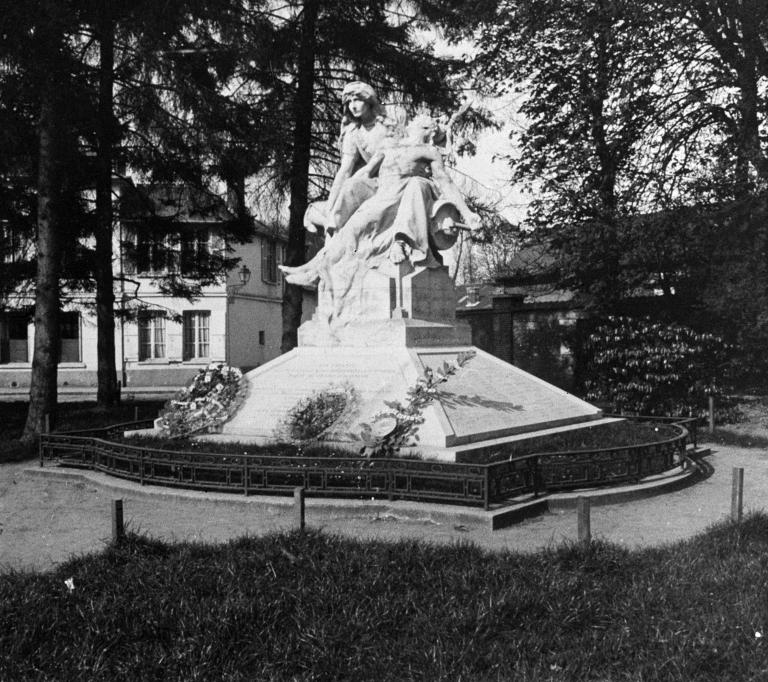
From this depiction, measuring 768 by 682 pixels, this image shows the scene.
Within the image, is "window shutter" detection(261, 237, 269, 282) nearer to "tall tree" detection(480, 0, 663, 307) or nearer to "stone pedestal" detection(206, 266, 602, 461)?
"tall tree" detection(480, 0, 663, 307)

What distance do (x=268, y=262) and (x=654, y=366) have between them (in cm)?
2138

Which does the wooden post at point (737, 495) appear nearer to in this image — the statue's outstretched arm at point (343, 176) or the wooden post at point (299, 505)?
the wooden post at point (299, 505)

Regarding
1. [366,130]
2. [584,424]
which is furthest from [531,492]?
[366,130]

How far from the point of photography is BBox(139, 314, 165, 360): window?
30422 millimetres

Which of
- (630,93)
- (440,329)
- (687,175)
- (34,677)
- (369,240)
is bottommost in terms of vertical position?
(34,677)

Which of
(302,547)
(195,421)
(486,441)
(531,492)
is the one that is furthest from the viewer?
(195,421)

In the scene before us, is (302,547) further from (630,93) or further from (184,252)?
(630,93)

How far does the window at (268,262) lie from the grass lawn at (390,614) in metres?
28.7

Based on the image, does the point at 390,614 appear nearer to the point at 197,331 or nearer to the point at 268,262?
the point at 197,331

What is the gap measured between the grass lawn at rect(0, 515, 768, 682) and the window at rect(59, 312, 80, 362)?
2629 centimetres

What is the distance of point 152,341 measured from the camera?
100 ft

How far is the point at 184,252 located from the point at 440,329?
22.8 ft

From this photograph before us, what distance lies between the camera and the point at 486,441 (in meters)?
9.97

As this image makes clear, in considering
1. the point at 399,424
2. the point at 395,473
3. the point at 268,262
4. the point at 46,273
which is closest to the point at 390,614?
the point at 395,473
